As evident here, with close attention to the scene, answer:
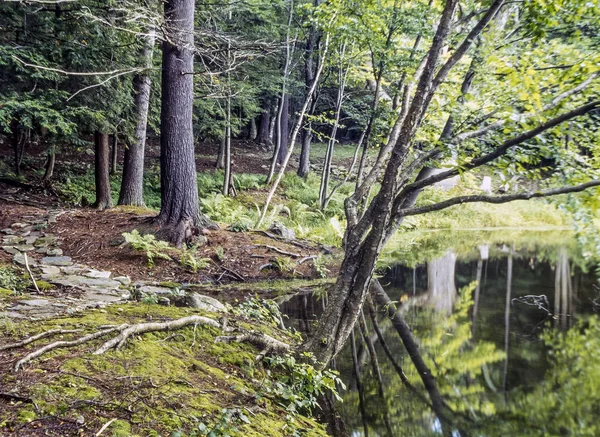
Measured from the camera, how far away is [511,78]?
10.2 feet

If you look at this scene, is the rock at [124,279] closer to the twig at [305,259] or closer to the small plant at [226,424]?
the twig at [305,259]

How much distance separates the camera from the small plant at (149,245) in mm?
7066

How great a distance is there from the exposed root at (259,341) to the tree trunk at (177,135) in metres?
4.12

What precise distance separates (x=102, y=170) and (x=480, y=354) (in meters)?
8.18

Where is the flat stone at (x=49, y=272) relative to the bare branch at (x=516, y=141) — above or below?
below

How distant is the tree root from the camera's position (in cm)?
269

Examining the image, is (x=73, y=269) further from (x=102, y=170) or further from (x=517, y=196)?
(x=517, y=196)

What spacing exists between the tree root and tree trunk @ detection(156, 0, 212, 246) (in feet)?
13.6

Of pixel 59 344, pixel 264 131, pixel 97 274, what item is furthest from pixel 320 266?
pixel 264 131

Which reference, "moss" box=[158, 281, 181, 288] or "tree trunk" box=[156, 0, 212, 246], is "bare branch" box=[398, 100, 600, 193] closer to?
"moss" box=[158, 281, 181, 288]

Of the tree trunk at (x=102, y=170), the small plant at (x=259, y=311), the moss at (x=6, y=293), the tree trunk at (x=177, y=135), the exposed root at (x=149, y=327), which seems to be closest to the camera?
the exposed root at (x=149, y=327)

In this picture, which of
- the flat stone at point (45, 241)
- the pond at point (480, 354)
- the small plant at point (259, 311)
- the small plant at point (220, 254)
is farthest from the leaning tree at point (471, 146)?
the flat stone at point (45, 241)

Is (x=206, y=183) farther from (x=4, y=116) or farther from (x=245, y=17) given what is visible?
(x=4, y=116)

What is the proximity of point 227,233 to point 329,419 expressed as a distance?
17.3ft
